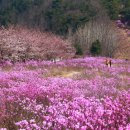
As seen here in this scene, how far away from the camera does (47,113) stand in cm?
863

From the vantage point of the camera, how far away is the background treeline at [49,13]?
8988 centimetres

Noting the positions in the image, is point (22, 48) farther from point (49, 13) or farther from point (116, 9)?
point (116, 9)

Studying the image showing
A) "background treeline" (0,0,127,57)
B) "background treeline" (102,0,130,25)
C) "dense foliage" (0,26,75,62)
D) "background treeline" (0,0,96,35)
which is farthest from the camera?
"background treeline" (102,0,130,25)

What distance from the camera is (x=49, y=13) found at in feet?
340

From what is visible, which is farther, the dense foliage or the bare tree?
the bare tree

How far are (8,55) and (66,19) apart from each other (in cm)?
5732

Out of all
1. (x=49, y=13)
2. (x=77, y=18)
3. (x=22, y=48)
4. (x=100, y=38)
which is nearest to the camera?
(x=22, y=48)

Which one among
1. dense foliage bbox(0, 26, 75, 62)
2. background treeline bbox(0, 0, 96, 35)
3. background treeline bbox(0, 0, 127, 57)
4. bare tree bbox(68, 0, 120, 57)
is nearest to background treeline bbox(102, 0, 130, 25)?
background treeline bbox(0, 0, 127, 57)

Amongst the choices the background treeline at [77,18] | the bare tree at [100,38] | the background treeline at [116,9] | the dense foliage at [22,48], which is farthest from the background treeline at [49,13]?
the dense foliage at [22,48]

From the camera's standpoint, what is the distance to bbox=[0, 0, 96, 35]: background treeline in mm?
89875

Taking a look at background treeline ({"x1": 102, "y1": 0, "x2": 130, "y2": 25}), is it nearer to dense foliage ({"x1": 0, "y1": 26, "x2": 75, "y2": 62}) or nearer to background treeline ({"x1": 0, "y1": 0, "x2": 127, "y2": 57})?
background treeline ({"x1": 0, "y1": 0, "x2": 127, "y2": 57})

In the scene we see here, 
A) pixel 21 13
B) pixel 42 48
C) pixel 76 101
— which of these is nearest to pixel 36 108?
pixel 76 101

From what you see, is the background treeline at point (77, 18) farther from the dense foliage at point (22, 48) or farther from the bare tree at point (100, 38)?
the dense foliage at point (22, 48)

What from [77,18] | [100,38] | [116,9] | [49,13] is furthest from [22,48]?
[116,9]
